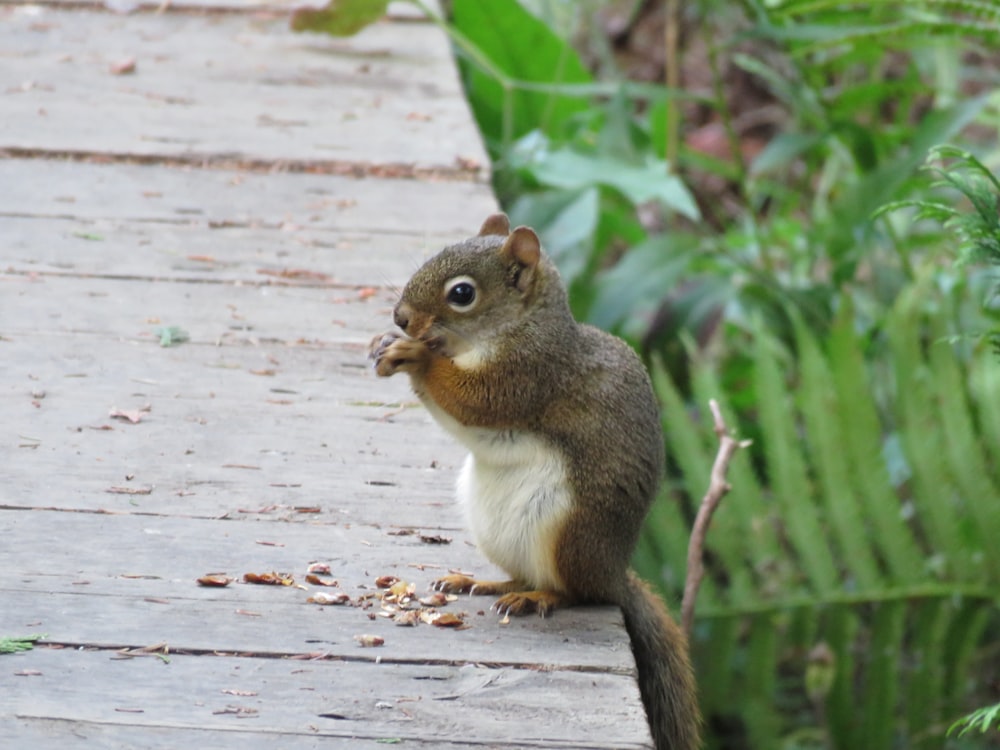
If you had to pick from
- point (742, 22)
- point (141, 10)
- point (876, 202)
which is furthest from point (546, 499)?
point (742, 22)

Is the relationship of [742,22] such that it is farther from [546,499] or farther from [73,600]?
[73,600]

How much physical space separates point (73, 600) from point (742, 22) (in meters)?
5.37

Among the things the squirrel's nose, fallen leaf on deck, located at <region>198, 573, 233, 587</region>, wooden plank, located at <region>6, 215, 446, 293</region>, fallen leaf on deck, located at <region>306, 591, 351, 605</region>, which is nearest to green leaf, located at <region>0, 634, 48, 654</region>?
fallen leaf on deck, located at <region>198, 573, 233, 587</region>

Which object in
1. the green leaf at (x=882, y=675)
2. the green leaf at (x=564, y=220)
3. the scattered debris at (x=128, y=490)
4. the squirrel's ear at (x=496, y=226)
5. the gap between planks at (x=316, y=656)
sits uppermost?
the squirrel's ear at (x=496, y=226)

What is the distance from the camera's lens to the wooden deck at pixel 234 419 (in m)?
1.63

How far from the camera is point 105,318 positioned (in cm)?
280

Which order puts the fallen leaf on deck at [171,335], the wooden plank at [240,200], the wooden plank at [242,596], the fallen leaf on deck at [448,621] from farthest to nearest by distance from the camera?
the wooden plank at [240,200], the fallen leaf on deck at [171,335], the fallen leaf on deck at [448,621], the wooden plank at [242,596]

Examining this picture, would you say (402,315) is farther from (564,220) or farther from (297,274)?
(564,220)

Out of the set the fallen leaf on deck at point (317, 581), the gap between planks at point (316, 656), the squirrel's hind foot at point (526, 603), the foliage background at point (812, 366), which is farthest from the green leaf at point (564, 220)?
the gap between planks at point (316, 656)

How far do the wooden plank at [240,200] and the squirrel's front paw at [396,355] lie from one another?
992 mm

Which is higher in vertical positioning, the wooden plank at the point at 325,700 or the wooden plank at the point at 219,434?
the wooden plank at the point at 325,700

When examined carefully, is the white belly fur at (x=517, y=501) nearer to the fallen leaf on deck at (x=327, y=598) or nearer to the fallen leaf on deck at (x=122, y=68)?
the fallen leaf on deck at (x=327, y=598)

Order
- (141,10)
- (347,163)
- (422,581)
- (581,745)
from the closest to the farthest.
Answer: (581,745)
(422,581)
(347,163)
(141,10)

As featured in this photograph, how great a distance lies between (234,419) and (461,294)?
485mm
